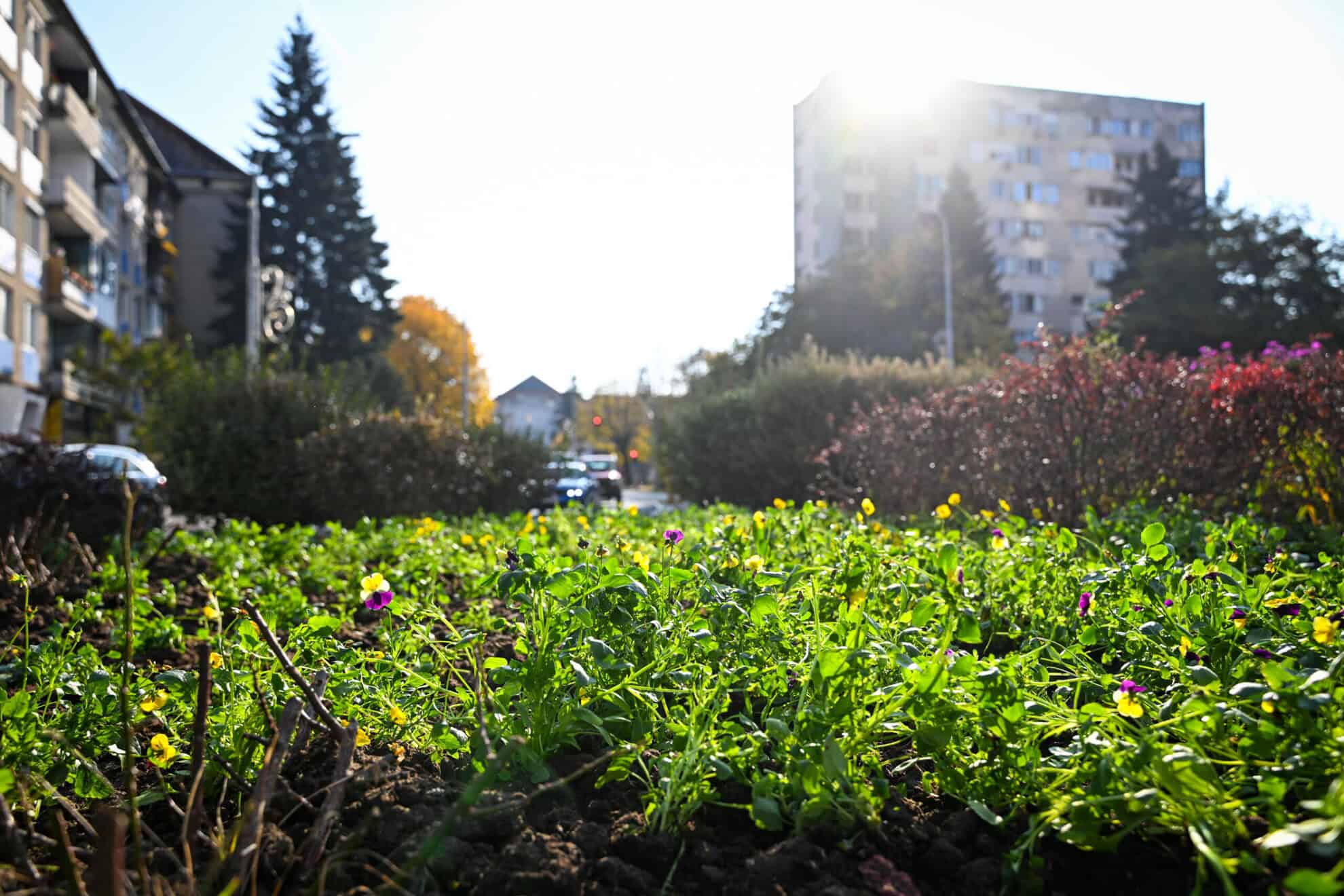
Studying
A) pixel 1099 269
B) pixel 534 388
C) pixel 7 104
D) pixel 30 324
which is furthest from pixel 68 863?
pixel 534 388

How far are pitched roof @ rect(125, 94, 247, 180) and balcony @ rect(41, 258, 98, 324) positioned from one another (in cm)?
1833

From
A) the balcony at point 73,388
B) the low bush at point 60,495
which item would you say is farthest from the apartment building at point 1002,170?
the low bush at point 60,495

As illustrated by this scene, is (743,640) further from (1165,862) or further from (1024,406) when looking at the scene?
(1024,406)

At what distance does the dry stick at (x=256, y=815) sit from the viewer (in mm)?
1758

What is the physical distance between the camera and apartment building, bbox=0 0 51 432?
2581 cm

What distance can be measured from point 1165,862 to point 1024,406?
6460 millimetres

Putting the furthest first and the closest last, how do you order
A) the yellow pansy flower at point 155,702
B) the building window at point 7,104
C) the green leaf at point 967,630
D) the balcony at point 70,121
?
the balcony at point 70,121 < the building window at point 7,104 < the yellow pansy flower at point 155,702 < the green leaf at point 967,630

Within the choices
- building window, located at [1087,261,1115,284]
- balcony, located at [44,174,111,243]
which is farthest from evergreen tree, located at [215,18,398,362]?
building window, located at [1087,261,1115,284]

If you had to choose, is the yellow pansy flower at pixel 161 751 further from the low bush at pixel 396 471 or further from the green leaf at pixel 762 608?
the low bush at pixel 396 471

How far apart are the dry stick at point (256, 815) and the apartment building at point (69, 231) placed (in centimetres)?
1948

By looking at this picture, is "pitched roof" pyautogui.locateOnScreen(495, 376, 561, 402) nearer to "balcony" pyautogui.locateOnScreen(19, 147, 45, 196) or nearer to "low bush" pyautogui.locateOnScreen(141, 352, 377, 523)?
"balcony" pyautogui.locateOnScreen(19, 147, 45, 196)

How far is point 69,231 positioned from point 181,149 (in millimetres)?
18847

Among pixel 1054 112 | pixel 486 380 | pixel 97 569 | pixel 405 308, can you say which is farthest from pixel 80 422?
pixel 1054 112

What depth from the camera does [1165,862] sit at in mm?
1986
